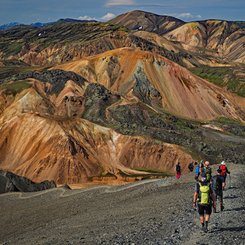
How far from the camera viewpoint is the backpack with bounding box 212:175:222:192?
21.0 metres

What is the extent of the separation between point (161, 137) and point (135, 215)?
164 ft

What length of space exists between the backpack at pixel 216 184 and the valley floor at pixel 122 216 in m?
0.98

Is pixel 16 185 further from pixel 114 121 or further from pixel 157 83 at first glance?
pixel 157 83

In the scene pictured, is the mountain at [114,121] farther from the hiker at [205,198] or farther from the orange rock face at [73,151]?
the hiker at [205,198]

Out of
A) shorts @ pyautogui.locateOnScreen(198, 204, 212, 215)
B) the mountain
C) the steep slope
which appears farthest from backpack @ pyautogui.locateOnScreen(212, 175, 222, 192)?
the steep slope

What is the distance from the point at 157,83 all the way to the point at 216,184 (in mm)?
89490

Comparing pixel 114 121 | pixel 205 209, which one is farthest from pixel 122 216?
pixel 114 121

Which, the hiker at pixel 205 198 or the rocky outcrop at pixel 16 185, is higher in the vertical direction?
the hiker at pixel 205 198

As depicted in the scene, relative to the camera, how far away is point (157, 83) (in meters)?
110

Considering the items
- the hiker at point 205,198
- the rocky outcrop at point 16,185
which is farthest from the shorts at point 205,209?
the rocky outcrop at point 16,185

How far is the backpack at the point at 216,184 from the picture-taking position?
2097 centimetres

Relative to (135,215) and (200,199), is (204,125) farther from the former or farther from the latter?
(200,199)

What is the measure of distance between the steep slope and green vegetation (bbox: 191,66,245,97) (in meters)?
34.8

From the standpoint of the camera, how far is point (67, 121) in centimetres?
7525
